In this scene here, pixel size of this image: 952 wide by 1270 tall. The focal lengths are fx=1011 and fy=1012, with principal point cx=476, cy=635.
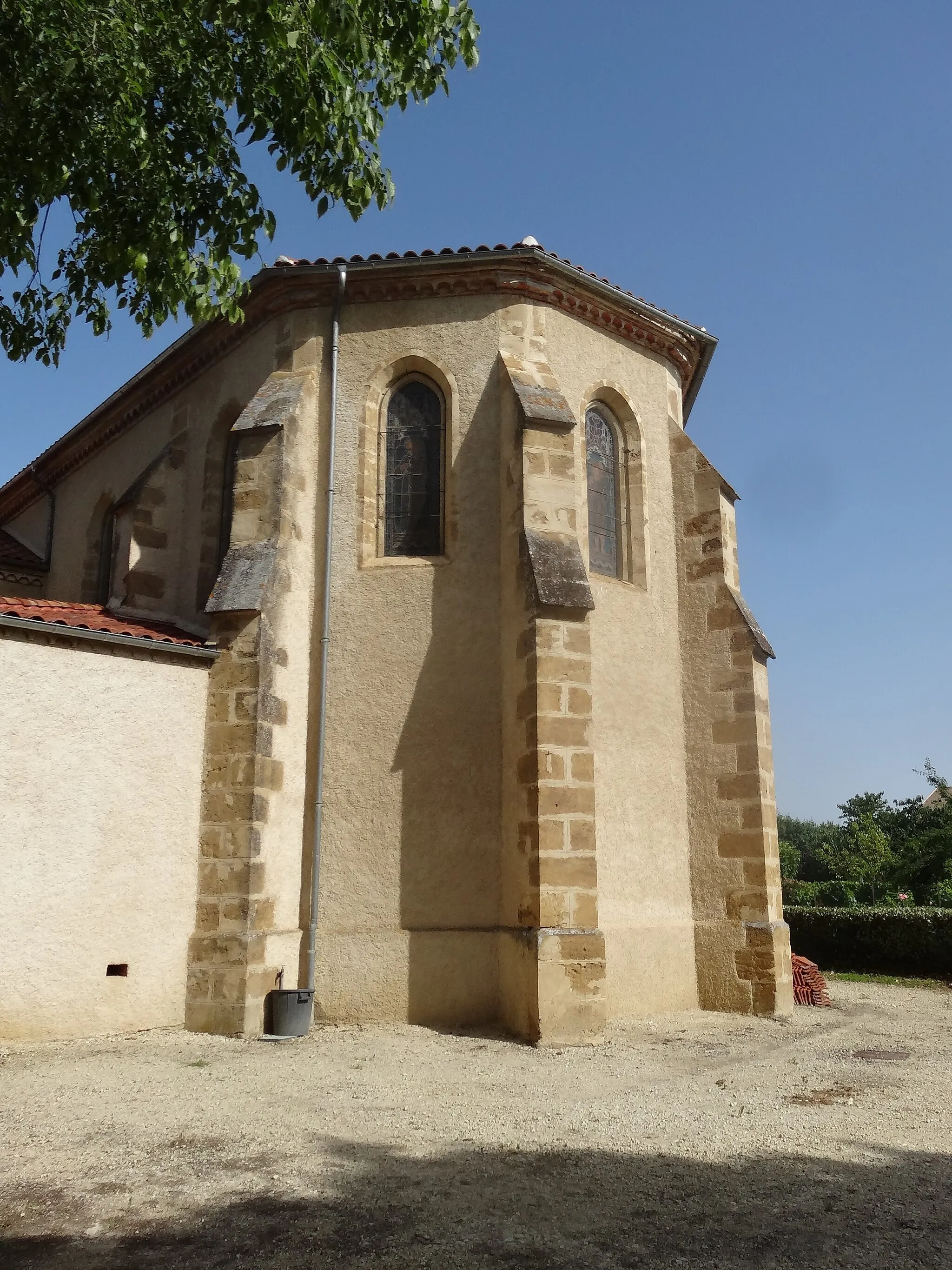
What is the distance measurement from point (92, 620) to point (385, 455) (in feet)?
12.5

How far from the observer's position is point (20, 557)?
16.7 meters

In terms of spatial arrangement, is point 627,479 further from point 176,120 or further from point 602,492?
point 176,120

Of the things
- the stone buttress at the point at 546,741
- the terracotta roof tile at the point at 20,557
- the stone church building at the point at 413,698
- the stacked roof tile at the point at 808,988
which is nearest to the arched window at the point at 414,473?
the stone church building at the point at 413,698

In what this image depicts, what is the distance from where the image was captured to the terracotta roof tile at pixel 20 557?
1660 cm

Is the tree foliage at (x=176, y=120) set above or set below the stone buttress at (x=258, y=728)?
above

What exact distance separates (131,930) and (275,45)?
297 inches

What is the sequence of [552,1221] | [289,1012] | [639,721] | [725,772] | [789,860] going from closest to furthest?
[552,1221]
[289,1012]
[639,721]
[725,772]
[789,860]

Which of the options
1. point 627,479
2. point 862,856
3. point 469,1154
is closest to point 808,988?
point 627,479

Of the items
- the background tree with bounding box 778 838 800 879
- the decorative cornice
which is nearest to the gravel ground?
the decorative cornice

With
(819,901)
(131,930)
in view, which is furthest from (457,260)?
(819,901)

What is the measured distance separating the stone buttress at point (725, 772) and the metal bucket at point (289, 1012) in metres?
4.51

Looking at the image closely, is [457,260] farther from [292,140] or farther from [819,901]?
[819,901]

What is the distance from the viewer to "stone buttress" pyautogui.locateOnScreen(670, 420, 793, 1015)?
11.3 meters

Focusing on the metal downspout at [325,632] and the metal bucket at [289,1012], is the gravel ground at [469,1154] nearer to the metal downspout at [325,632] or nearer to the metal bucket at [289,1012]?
the metal bucket at [289,1012]
